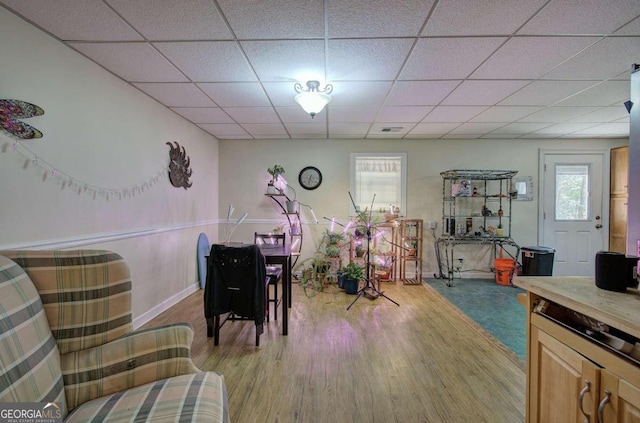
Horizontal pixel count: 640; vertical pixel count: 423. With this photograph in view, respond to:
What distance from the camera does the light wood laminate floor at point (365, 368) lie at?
5.16 ft

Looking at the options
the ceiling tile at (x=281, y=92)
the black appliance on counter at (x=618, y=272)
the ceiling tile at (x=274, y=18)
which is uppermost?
the ceiling tile at (x=281, y=92)

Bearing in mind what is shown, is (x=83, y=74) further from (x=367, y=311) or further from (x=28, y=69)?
(x=367, y=311)

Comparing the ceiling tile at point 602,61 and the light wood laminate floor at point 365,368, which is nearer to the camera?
the light wood laminate floor at point 365,368

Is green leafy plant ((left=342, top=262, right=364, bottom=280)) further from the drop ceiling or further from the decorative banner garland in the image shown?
the decorative banner garland

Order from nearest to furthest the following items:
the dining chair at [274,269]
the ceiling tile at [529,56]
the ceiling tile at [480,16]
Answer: the ceiling tile at [480,16] → the ceiling tile at [529,56] → the dining chair at [274,269]

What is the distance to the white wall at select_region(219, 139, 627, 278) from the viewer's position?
436 cm

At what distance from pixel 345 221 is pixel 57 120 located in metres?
3.59

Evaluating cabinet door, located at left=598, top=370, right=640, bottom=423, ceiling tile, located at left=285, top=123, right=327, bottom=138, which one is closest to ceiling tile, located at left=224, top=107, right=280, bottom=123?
ceiling tile, located at left=285, top=123, right=327, bottom=138

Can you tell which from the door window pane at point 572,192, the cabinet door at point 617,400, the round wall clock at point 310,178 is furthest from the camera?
the round wall clock at point 310,178

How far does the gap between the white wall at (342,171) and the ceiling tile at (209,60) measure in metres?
2.15

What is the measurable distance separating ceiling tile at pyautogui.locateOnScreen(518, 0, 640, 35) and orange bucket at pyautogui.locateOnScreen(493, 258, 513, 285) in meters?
3.23

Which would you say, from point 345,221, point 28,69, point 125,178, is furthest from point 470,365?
point 28,69

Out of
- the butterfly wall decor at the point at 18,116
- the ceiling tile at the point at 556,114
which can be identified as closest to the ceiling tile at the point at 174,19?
the butterfly wall decor at the point at 18,116

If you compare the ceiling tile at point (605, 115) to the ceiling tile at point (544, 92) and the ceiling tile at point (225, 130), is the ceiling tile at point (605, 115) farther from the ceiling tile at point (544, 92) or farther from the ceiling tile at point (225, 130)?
the ceiling tile at point (225, 130)
